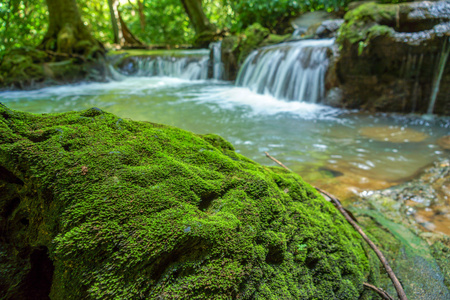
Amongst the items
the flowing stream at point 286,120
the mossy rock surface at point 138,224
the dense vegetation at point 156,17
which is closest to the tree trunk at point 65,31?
the dense vegetation at point 156,17

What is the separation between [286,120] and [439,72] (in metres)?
4.02

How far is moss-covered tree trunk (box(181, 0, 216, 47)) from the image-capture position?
664 inches

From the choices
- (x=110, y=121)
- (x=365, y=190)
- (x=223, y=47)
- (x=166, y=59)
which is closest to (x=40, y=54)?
(x=166, y=59)

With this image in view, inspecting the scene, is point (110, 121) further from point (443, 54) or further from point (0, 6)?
point (0, 6)

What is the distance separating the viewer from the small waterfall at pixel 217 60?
43.2 feet

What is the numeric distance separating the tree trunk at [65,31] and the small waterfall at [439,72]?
1341cm

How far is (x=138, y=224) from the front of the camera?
1.00 meters

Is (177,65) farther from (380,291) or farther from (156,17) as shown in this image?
(380,291)

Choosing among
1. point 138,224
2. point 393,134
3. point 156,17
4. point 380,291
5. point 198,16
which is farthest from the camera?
point 156,17

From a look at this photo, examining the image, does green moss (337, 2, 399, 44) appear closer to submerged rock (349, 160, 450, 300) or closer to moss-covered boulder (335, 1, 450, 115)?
moss-covered boulder (335, 1, 450, 115)

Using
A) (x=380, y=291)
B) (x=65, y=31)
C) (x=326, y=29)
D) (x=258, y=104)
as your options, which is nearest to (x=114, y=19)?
(x=65, y=31)

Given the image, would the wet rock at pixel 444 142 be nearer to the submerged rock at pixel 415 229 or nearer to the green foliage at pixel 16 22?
the submerged rock at pixel 415 229

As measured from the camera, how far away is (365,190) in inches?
131

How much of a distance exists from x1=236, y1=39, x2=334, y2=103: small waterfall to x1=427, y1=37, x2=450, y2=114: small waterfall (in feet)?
9.06
